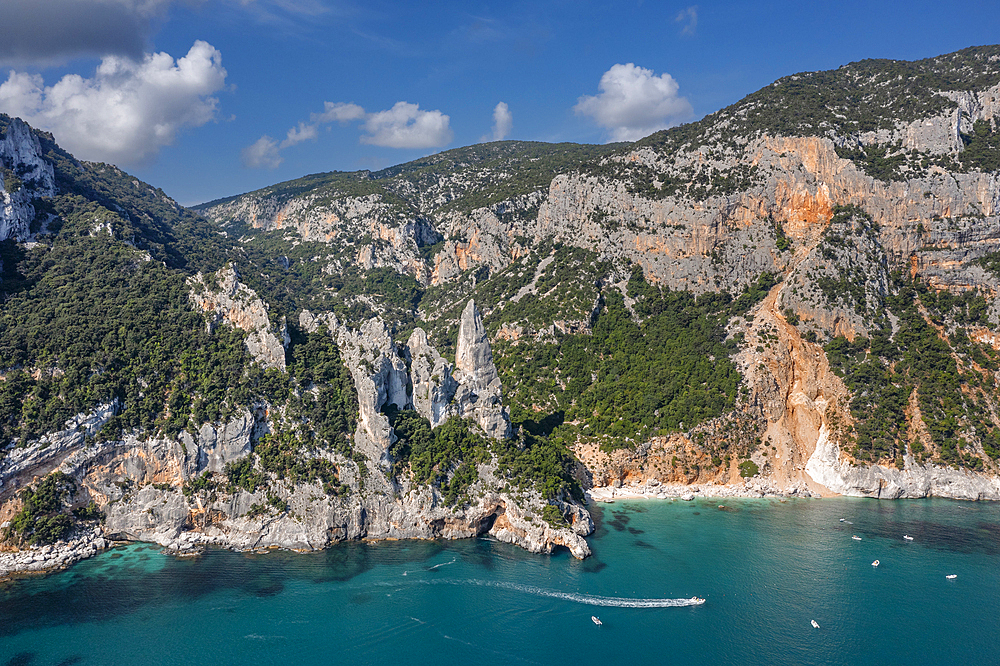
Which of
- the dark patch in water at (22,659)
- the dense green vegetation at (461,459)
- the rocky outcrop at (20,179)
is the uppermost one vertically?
the rocky outcrop at (20,179)

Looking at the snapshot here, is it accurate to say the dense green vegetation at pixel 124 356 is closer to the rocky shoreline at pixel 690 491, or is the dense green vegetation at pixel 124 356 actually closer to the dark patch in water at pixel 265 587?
the dark patch in water at pixel 265 587

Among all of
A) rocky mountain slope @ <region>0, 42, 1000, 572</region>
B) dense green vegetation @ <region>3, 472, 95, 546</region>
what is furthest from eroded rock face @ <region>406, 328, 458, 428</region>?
dense green vegetation @ <region>3, 472, 95, 546</region>

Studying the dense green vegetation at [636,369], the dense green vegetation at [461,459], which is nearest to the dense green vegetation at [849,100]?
the dense green vegetation at [636,369]

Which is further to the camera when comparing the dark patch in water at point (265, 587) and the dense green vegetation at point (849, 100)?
the dense green vegetation at point (849, 100)

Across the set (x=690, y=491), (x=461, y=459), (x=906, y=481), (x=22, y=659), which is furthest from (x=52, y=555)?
(x=906, y=481)

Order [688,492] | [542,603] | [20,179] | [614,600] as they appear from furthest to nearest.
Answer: [20,179] → [688,492] → [614,600] → [542,603]

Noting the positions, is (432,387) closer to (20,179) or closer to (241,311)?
(241,311)
